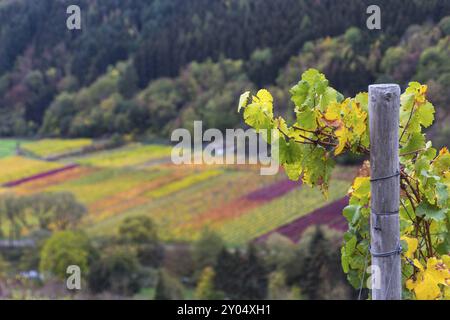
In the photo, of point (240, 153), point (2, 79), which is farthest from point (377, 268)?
point (2, 79)

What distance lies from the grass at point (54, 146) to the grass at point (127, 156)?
1.56ft

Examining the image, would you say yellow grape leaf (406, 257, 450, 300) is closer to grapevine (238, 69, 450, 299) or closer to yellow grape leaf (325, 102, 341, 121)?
grapevine (238, 69, 450, 299)

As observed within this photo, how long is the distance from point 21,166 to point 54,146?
1.19m

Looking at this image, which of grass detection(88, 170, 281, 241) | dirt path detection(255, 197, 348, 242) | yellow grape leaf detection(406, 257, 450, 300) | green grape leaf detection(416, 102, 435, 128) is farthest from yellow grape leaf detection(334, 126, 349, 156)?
grass detection(88, 170, 281, 241)

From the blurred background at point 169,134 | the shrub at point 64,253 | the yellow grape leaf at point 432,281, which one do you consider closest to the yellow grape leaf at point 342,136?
the yellow grape leaf at point 432,281

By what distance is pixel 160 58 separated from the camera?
2069 cm

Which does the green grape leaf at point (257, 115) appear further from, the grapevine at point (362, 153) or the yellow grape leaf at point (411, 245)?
the yellow grape leaf at point (411, 245)

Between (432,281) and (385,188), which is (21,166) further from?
(385,188)

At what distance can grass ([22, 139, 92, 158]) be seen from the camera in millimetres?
21250

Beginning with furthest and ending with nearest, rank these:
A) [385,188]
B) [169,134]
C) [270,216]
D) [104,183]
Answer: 1. [104,183]
2. [169,134]
3. [270,216]
4. [385,188]

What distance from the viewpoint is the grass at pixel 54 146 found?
837 inches

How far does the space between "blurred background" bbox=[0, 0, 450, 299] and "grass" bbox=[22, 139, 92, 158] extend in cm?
4

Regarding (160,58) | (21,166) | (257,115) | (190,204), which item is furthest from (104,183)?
(257,115)
